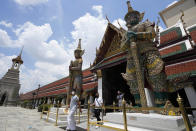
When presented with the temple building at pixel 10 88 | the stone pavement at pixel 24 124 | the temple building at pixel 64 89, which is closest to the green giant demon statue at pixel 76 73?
the temple building at pixel 64 89

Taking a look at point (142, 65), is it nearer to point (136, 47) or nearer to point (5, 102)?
point (136, 47)

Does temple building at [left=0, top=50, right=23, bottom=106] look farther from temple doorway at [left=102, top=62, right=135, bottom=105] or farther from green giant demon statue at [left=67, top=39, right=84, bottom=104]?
temple doorway at [left=102, top=62, right=135, bottom=105]

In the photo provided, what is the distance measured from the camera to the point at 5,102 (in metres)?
23.5

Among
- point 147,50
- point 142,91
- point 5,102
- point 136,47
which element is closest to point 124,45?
point 136,47

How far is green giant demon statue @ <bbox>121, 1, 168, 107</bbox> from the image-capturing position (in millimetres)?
2992

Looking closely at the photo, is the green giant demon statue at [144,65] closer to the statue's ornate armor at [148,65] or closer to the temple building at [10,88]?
the statue's ornate armor at [148,65]

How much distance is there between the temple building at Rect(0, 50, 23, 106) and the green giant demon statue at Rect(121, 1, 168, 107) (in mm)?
30237

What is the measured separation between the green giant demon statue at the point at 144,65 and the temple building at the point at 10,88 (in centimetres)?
3024

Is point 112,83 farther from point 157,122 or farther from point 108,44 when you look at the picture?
point 157,122

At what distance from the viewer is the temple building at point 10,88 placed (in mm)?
23812

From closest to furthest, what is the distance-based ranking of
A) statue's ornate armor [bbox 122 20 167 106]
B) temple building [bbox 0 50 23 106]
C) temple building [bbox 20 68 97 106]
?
statue's ornate armor [bbox 122 20 167 106], temple building [bbox 20 68 97 106], temple building [bbox 0 50 23 106]

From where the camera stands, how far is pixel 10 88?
24641mm

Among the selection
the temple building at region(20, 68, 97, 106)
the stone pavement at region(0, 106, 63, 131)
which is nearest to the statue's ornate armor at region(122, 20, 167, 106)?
the stone pavement at region(0, 106, 63, 131)

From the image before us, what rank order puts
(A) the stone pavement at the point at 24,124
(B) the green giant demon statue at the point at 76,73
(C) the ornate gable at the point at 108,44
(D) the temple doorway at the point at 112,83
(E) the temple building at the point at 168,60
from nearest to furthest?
(E) the temple building at the point at 168,60 → (A) the stone pavement at the point at 24,124 → (D) the temple doorway at the point at 112,83 → (B) the green giant demon statue at the point at 76,73 → (C) the ornate gable at the point at 108,44
